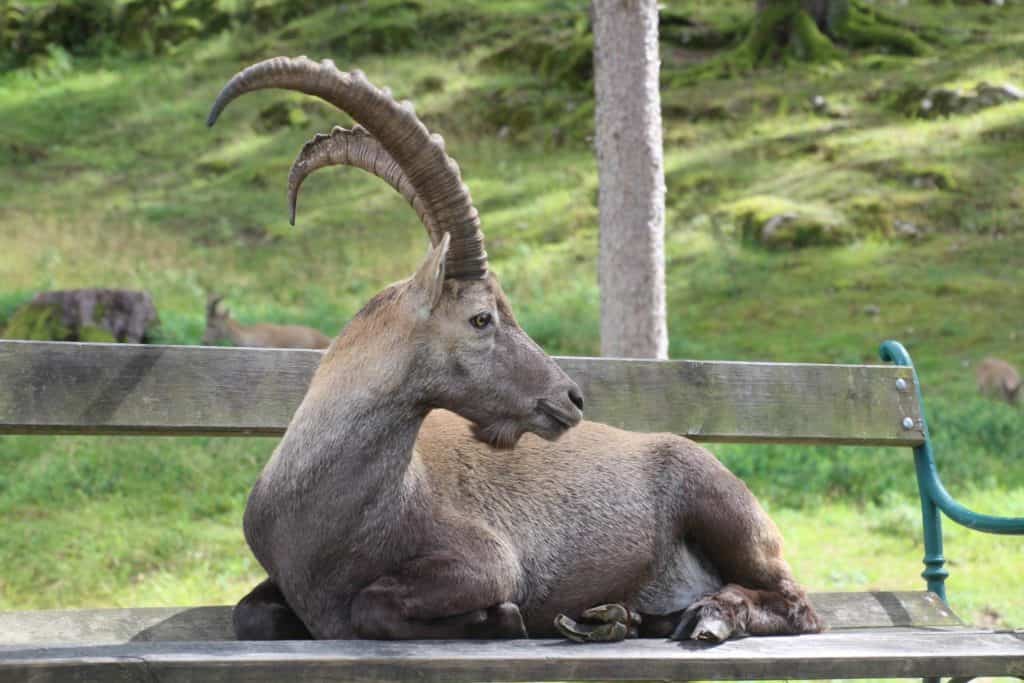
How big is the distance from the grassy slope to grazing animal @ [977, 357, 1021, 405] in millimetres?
243

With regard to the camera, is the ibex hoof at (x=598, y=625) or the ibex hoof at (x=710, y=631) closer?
the ibex hoof at (x=598, y=625)

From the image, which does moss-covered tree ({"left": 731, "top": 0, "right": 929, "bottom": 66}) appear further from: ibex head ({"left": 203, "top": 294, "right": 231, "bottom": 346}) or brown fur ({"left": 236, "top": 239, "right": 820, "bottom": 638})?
brown fur ({"left": 236, "top": 239, "right": 820, "bottom": 638})

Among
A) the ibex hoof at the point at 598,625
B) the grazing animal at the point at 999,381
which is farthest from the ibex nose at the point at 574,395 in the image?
the grazing animal at the point at 999,381

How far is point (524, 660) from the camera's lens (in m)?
3.01

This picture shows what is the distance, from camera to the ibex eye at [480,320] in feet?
11.4

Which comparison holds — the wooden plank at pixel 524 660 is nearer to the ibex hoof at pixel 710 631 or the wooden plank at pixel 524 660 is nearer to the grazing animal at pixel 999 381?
the ibex hoof at pixel 710 631

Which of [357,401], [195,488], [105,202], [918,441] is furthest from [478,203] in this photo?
[357,401]

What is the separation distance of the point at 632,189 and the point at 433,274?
12.5 feet

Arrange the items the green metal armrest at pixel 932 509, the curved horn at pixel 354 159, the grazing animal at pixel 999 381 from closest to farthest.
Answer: the curved horn at pixel 354 159 → the green metal armrest at pixel 932 509 → the grazing animal at pixel 999 381

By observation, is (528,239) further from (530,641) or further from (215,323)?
(530,641)

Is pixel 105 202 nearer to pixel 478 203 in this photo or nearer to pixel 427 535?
pixel 478 203

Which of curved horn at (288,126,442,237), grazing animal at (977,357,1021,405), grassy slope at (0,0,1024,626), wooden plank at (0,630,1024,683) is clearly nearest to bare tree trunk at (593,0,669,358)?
grassy slope at (0,0,1024,626)

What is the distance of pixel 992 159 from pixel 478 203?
7.14 m

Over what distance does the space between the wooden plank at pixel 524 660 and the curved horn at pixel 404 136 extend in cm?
106
